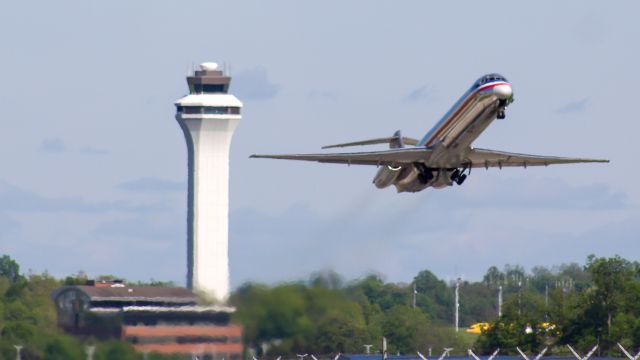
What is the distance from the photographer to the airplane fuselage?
92.4 meters

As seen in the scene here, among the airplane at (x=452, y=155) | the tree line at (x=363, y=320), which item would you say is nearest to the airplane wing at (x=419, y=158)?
the airplane at (x=452, y=155)

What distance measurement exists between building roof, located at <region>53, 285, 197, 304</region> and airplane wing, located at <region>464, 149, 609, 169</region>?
22254 millimetres

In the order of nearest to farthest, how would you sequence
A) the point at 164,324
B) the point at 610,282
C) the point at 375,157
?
the point at 375,157 → the point at 164,324 → the point at 610,282

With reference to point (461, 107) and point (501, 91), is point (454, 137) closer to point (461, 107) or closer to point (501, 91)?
point (461, 107)

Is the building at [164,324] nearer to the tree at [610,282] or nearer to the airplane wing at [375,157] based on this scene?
the airplane wing at [375,157]

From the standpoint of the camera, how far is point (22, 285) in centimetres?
14525

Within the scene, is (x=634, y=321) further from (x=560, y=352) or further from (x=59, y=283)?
(x=59, y=283)

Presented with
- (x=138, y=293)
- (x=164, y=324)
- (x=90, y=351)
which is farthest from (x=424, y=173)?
Answer: (x=138, y=293)

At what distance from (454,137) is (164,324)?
2604 centimetres

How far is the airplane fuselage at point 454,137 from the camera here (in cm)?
9244

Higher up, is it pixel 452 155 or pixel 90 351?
pixel 452 155

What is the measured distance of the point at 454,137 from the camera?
95.9 metres

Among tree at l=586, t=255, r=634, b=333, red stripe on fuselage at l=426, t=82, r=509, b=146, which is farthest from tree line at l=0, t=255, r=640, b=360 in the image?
red stripe on fuselage at l=426, t=82, r=509, b=146

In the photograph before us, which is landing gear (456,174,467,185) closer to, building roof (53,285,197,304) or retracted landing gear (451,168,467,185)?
retracted landing gear (451,168,467,185)
